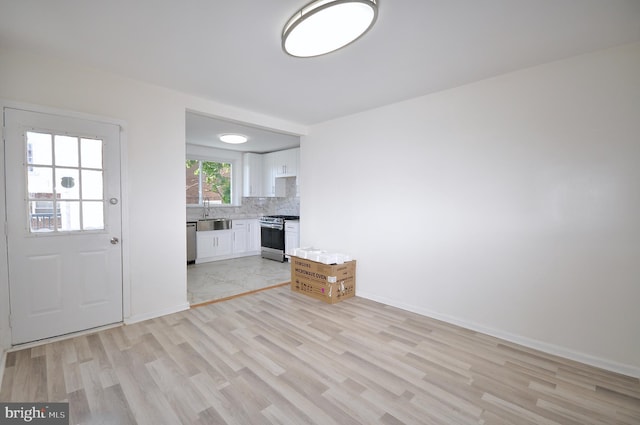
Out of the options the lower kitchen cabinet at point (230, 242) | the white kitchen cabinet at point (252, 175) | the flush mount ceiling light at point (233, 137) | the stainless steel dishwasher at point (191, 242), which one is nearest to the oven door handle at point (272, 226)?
the lower kitchen cabinet at point (230, 242)

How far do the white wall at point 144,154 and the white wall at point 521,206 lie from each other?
2.41 metres

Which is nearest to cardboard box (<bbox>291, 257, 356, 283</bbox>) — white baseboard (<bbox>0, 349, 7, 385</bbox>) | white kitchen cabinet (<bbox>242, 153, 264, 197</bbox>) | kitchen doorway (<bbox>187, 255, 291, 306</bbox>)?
kitchen doorway (<bbox>187, 255, 291, 306</bbox>)

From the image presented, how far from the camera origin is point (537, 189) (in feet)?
8.51

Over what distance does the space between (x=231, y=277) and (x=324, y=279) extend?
1.95 metres

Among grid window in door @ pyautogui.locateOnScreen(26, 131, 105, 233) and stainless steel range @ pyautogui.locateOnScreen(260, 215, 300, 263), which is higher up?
grid window in door @ pyautogui.locateOnScreen(26, 131, 105, 233)

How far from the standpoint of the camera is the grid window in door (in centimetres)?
253

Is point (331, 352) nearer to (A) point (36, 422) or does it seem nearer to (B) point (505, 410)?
(B) point (505, 410)

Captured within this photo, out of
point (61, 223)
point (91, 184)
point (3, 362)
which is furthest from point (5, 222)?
point (3, 362)

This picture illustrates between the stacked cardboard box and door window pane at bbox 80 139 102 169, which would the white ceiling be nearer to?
door window pane at bbox 80 139 102 169

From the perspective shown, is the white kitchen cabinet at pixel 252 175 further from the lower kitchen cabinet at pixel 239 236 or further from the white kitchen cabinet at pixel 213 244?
the white kitchen cabinet at pixel 213 244

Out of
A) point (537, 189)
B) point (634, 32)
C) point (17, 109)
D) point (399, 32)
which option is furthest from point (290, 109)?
point (634, 32)

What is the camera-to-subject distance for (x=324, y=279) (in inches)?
148

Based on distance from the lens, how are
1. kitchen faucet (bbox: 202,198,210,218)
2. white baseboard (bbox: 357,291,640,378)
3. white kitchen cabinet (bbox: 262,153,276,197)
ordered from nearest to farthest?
white baseboard (bbox: 357,291,640,378), kitchen faucet (bbox: 202,198,210,218), white kitchen cabinet (bbox: 262,153,276,197)

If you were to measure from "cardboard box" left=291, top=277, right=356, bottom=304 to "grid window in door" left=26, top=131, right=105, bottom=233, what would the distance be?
8.11 feet
